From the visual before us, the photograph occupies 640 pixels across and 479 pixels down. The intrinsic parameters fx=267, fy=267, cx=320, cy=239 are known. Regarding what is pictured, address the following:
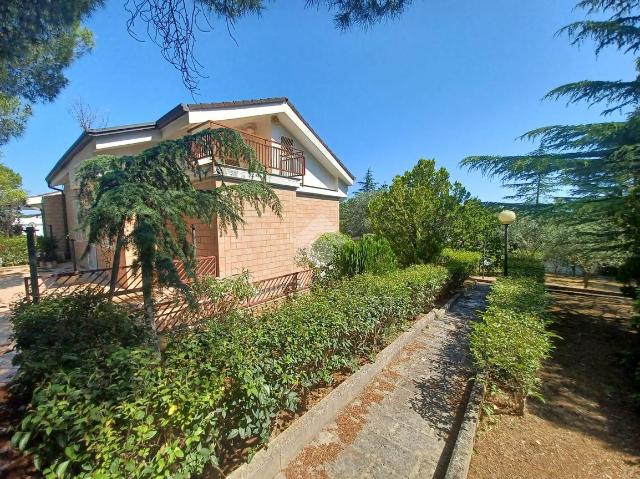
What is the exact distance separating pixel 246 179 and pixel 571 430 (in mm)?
7593

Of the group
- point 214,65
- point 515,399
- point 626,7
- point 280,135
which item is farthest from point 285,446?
point 626,7

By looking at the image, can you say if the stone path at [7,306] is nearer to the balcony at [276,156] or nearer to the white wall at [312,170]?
the balcony at [276,156]

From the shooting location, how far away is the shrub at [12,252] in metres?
13.6

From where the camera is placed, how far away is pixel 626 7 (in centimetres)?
707

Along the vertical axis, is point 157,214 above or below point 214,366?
above

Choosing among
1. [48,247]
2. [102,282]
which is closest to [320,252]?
[102,282]

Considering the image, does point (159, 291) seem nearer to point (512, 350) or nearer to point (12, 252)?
point (512, 350)

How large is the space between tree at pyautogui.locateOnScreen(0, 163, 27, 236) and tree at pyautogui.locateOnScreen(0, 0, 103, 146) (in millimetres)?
7061

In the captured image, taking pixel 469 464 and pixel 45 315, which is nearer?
pixel 469 464

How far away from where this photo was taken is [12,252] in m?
13.8

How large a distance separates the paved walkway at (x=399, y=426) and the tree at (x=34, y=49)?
230 inches

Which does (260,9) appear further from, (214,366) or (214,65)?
(214,366)

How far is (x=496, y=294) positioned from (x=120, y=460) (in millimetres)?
7024

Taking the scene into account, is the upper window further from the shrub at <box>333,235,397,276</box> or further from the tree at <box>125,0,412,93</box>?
the tree at <box>125,0,412,93</box>
